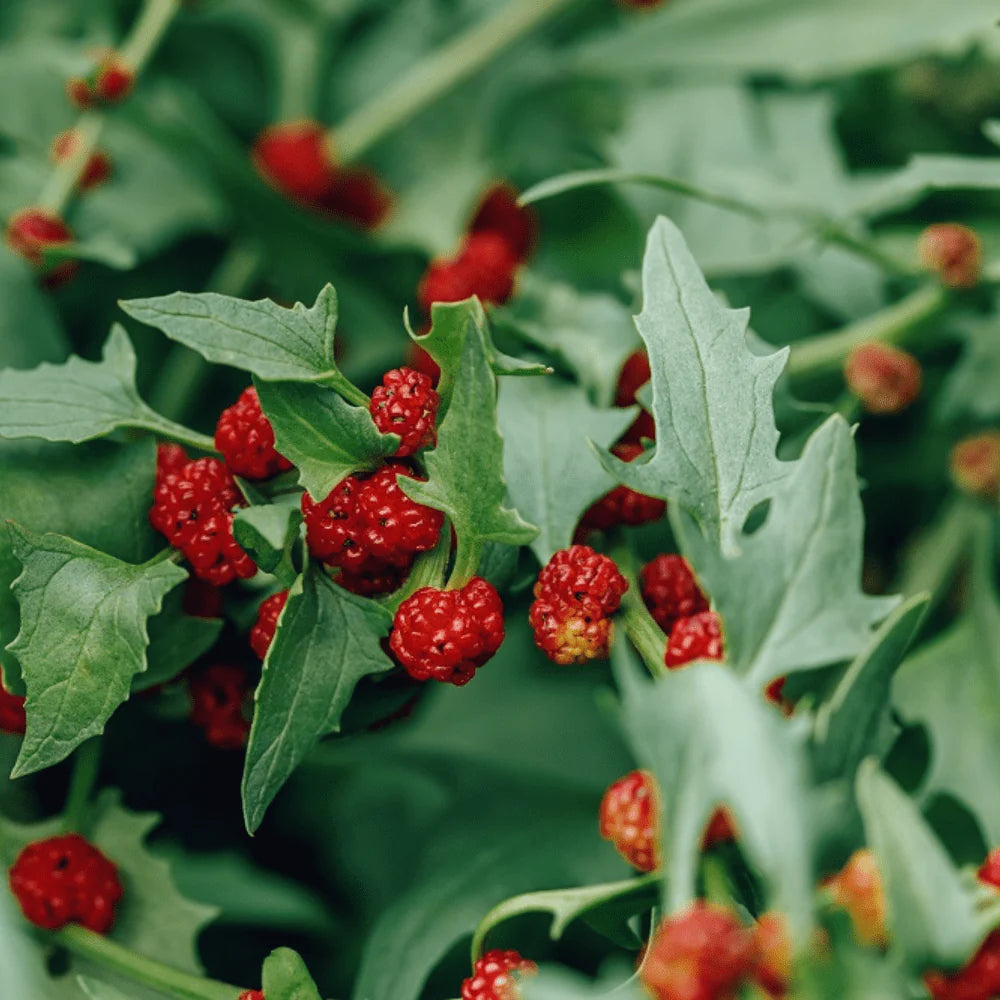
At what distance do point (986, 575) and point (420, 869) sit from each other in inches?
15.5

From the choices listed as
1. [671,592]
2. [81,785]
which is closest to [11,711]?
[81,785]

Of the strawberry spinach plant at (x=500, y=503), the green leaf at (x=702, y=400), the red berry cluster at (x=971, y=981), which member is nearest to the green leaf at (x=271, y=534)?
the strawberry spinach plant at (x=500, y=503)

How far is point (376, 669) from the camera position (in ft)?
1.47

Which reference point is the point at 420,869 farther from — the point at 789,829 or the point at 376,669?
the point at 789,829

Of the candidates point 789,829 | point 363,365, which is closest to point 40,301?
point 363,365

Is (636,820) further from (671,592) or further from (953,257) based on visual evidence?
(953,257)

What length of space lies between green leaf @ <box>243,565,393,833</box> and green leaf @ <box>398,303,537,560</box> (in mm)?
53

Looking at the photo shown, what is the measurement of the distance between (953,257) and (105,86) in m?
0.50

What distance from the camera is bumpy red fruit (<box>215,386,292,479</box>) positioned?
18.3 inches

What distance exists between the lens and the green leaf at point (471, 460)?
0.40 metres

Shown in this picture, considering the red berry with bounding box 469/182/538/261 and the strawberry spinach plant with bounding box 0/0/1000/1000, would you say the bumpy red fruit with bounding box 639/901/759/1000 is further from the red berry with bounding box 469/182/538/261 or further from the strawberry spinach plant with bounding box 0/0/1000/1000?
the red berry with bounding box 469/182/538/261

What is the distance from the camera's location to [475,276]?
0.68 metres

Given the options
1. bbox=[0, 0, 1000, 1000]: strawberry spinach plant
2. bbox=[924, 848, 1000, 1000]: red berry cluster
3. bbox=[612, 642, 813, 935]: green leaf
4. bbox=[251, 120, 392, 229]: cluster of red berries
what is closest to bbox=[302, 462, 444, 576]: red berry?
bbox=[0, 0, 1000, 1000]: strawberry spinach plant

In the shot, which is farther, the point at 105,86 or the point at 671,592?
the point at 105,86
